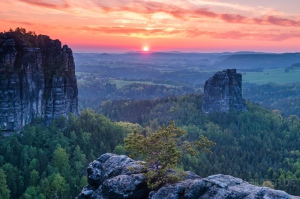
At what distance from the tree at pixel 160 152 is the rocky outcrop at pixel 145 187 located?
4.28ft

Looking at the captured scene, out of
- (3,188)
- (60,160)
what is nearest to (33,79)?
(60,160)

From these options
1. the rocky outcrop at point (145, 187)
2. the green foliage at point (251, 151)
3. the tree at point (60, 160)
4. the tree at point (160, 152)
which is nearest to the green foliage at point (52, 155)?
the tree at point (60, 160)

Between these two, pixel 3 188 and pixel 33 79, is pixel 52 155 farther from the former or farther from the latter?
pixel 33 79

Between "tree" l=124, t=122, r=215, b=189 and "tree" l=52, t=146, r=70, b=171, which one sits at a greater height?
"tree" l=124, t=122, r=215, b=189

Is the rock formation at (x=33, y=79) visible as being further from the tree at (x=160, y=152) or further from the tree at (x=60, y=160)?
the tree at (x=160, y=152)

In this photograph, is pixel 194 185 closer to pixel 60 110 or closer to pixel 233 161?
pixel 60 110

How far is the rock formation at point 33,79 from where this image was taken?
328 feet

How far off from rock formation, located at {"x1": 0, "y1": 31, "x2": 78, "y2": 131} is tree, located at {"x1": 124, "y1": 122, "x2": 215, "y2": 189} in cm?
7232

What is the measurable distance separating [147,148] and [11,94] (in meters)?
75.1

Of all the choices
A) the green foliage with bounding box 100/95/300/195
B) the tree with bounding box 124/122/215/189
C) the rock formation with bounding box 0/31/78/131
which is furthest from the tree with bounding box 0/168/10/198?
the green foliage with bounding box 100/95/300/195

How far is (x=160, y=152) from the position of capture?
131 feet

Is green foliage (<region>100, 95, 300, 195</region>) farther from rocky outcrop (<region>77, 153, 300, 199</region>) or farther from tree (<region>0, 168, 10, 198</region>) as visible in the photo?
rocky outcrop (<region>77, 153, 300, 199</region>)

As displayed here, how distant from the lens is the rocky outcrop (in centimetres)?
3441

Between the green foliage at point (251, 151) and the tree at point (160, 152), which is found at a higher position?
the tree at point (160, 152)
